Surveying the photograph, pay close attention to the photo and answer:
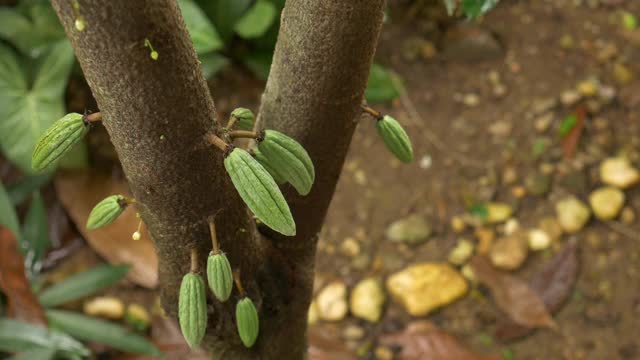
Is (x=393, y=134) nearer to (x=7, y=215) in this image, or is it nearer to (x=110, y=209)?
(x=110, y=209)

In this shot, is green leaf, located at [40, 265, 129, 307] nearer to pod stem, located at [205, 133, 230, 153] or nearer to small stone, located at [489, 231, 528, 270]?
small stone, located at [489, 231, 528, 270]

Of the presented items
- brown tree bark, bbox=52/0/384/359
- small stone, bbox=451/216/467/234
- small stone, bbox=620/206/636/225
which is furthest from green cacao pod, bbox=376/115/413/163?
small stone, bbox=620/206/636/225

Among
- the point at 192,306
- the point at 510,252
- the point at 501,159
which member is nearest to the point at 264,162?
the point at 192,306

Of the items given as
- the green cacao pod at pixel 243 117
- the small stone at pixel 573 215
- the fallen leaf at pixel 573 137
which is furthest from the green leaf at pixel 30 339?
the fallen leaf at pixel 573 137

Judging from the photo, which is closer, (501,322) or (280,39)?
(280,39)

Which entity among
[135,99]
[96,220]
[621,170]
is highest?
[135,99]

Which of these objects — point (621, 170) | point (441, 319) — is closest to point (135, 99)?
point (441, 319)

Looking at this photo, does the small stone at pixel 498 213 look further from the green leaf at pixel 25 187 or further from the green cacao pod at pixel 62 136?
the green cacao pod at pixel 62 136

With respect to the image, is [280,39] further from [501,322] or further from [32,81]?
[32,81]
